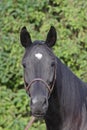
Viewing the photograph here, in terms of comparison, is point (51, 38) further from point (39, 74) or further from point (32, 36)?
point (32, 36)

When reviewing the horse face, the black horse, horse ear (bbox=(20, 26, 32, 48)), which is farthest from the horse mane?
Answer: horse ear (bbox=(20, 26, 32, 48))

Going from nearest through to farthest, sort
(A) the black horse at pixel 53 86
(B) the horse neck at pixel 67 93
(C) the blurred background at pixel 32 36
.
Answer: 1. (A) the black horse at pixel 53 86
2. (B) the horse neck at pixel 67 93
3. (C) the blurred background at pixel 32 36

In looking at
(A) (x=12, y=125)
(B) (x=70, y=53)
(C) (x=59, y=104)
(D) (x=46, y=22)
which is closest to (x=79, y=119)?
(C) (x=59, y=104)

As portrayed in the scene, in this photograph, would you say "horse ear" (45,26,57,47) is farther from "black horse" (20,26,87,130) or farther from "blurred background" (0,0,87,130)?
"blurred background" (0,0,87,130)

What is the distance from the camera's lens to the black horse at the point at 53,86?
10.8 ft

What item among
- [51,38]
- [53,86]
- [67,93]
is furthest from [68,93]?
[51,38]

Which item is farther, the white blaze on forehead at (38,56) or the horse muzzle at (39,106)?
the white blaze on forehead at (38,56)

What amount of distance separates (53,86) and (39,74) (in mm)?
164

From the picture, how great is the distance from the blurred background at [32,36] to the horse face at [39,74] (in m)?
2.33

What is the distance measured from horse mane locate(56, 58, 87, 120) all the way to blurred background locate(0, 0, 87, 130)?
2162 mm

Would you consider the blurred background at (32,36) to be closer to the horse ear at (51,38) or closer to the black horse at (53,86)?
the black horse at (53,86)

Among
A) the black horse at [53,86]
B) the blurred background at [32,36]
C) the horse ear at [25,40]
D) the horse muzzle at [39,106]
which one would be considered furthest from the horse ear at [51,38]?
the blurred background at [32,36]

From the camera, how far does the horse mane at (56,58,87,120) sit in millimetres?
3441

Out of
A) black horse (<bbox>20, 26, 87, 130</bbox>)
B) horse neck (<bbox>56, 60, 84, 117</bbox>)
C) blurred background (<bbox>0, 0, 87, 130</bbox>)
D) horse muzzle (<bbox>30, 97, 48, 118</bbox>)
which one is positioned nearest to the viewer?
horse muzzle (<bbox>30, 97, 48, 118</bbox>)
